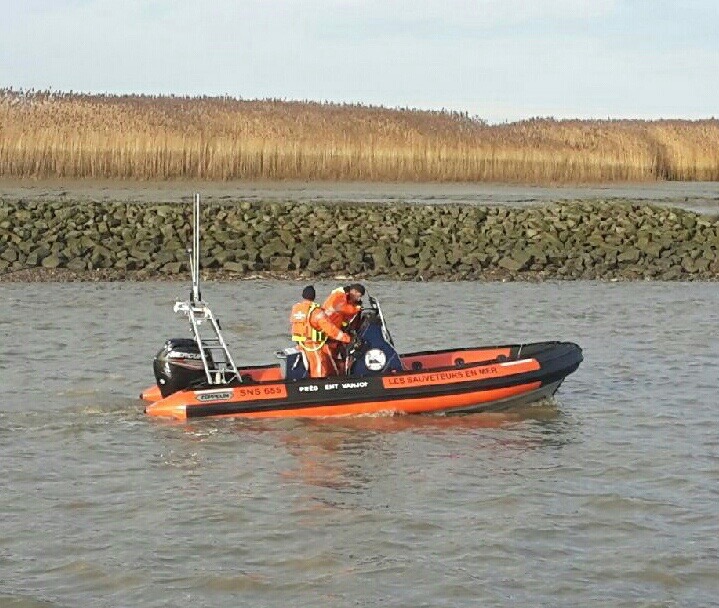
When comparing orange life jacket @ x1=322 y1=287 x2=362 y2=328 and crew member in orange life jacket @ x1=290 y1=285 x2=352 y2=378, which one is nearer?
crew member in orange life jacket @ x1=290 y1=285 x2=352 y2=378

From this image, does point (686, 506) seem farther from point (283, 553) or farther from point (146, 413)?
point (146, 413)

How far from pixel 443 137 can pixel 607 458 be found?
2456cm

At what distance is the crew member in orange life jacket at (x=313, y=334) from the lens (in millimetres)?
12141

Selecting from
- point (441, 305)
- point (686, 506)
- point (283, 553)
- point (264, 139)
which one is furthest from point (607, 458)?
point (264, 139)

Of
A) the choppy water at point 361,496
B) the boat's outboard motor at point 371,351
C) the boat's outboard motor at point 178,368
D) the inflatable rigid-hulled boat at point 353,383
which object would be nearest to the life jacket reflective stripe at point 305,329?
the inflatable rigid-hulled boat at point 353,383

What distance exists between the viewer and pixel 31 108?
110ft

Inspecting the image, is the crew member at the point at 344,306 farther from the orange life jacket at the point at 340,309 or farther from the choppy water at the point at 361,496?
the choppy water at the point at 361,496

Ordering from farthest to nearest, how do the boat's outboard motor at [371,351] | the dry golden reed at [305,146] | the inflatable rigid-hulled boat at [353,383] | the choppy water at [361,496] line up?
1. the dry golden reed at [305,146]
2. the boat's outboard motor at [371,351]
3. the inflatable rigid-hulled boat at [353,383]
4. the choppy water at [361,496]

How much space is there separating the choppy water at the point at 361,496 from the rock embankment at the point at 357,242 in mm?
Result: 5795

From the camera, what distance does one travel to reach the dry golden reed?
102 feet

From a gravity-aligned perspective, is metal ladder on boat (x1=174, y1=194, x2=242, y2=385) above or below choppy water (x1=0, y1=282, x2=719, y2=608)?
above

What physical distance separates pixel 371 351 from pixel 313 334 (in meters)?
0.56

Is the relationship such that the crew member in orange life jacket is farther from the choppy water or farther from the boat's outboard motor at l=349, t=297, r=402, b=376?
the choppy water

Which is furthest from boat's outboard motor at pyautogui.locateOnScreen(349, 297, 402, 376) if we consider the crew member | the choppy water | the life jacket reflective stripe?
the choppy water
